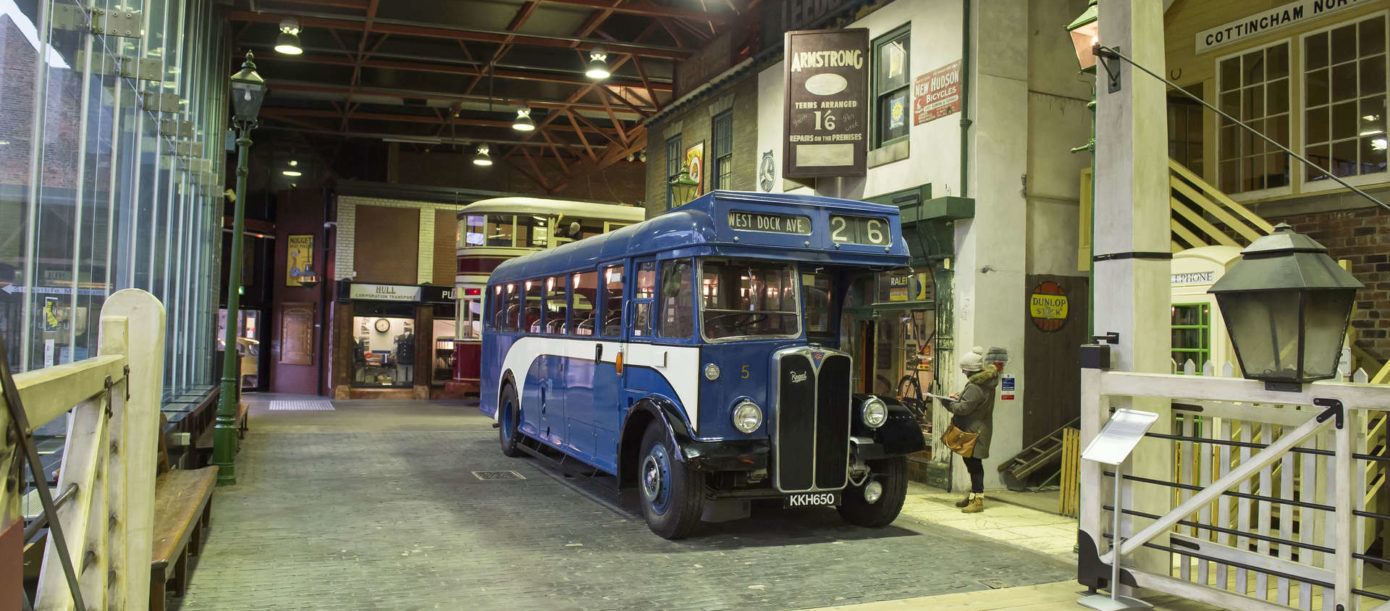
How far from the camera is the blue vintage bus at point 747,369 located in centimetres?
798

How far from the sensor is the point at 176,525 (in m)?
5.84

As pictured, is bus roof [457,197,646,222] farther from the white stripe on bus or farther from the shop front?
the white stripe on bus

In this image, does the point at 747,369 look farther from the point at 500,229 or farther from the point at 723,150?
Result: the point at 500,229

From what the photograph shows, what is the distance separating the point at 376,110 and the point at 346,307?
5.65m

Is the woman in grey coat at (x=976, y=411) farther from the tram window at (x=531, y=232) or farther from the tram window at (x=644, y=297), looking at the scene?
the tram window at (x=531, y=232)

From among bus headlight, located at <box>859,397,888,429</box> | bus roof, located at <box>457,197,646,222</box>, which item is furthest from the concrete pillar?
bus roof, located at <box>457,197,646,222</box>

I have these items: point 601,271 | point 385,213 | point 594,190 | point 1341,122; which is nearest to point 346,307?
point 385,213

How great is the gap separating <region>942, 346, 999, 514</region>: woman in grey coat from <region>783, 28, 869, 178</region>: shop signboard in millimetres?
3934

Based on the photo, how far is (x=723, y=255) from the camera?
8.00m

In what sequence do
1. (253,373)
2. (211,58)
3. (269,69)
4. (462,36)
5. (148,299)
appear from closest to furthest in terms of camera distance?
(148,299)
(211,58)
(462,36)
(269,69)
(253,373)

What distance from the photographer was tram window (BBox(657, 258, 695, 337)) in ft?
27.0

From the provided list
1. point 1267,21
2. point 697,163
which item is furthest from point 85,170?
point 697,163

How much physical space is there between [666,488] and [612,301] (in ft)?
7.71

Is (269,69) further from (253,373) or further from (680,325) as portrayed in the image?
(680,325)
